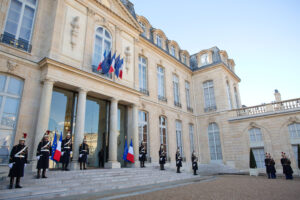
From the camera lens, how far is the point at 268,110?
13.5 metres

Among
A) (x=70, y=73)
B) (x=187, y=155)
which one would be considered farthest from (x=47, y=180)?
(x=187, y=155)

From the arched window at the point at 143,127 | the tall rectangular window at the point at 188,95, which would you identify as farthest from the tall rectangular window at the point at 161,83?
the tall rectangular window at the point at 188,95

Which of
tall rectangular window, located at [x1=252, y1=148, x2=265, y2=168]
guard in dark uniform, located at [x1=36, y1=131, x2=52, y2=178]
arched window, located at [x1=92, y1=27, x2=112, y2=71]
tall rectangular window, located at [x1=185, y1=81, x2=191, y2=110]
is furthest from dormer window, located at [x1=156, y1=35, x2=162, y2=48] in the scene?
guard in dark uniform, located at [x1=36, y1=131, x2=52, y2=178]

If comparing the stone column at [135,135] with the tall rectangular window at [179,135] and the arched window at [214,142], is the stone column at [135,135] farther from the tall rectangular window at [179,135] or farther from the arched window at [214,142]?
the arched window at [214,142]

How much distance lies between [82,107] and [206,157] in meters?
10.8

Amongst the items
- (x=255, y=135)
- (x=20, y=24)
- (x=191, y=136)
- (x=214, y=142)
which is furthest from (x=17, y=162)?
(x=255, y=135)

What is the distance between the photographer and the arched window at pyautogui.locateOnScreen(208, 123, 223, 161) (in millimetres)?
14836

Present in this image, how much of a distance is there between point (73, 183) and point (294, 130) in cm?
1292

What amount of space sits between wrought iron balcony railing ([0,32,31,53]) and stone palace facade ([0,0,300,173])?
0.04 m

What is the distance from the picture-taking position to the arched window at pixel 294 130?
12.1 m

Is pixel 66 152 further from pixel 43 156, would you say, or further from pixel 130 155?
pixel 130 155

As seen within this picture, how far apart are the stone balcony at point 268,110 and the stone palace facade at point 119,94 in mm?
60

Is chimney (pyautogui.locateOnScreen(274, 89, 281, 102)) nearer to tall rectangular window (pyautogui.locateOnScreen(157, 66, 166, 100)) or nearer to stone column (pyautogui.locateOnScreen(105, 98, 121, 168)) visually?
tall rectangular window (pyautogui.locateOnScreen(157, 66, 166, 100))

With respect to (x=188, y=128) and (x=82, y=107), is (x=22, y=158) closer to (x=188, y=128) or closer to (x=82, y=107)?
(x=82, y=107)
